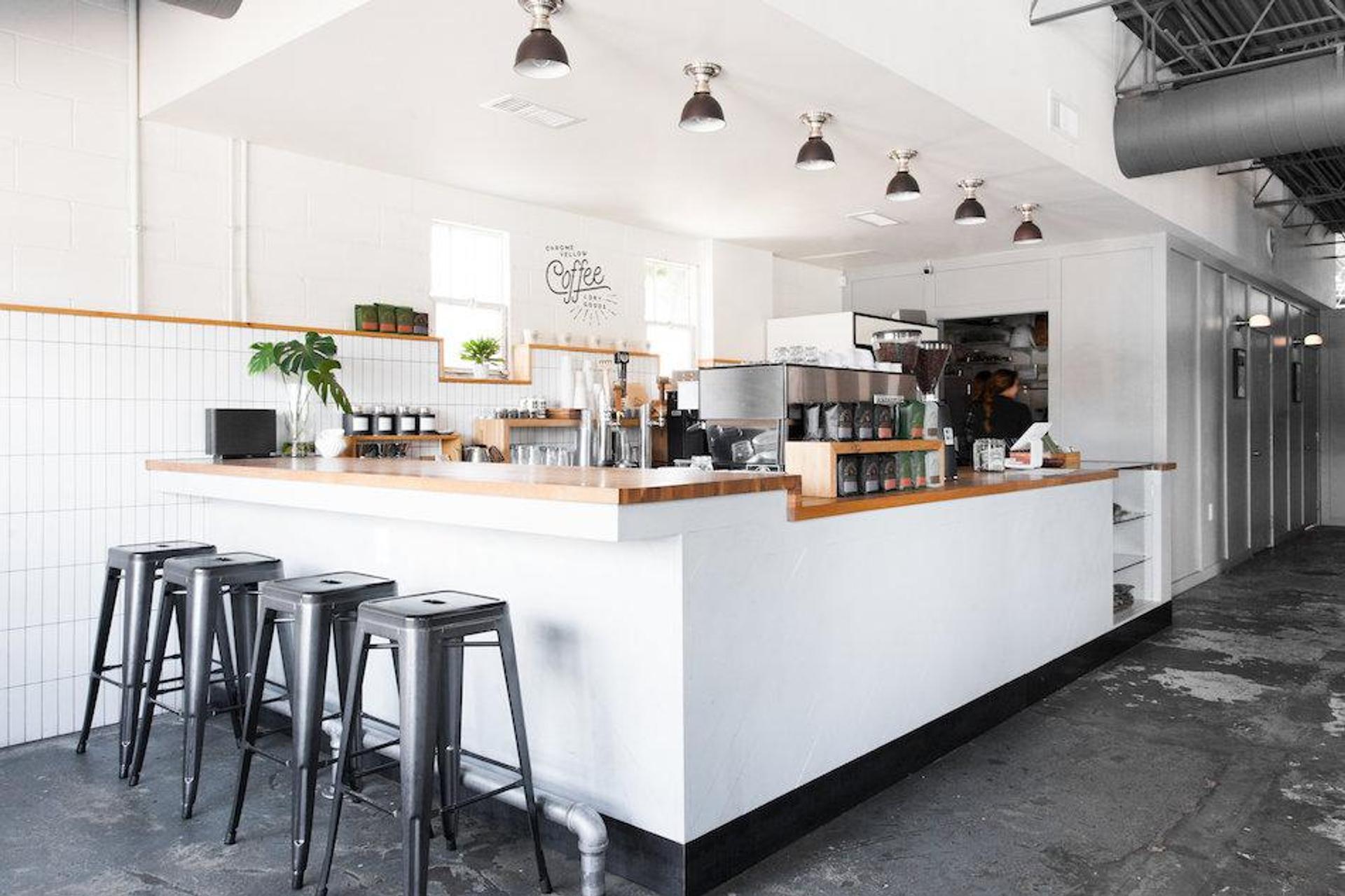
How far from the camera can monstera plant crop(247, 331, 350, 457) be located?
14.8 feet

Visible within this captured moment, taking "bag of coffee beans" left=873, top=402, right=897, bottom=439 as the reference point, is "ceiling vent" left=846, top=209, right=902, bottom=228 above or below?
above

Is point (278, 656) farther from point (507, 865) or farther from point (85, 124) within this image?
point (85, 124)

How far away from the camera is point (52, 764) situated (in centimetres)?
366

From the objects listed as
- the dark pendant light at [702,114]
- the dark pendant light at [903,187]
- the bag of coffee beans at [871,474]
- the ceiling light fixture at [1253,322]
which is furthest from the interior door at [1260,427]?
the dark pendant light at [702,114]

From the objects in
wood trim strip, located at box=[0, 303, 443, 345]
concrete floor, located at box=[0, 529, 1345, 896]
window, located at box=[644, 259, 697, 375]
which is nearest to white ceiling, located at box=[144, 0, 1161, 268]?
window, located at box=[644, 259, 697, 375]

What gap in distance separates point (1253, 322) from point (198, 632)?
9.71 meters

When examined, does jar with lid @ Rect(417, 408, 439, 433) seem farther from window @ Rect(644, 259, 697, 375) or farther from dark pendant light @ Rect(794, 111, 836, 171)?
dark pendant light @ Rect(794, 111, 836, 171)

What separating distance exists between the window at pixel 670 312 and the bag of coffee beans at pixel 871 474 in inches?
152

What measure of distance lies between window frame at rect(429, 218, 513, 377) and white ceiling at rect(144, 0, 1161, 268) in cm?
31

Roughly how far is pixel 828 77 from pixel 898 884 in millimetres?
3122

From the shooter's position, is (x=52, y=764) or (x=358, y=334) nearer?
(x=52, y=764)

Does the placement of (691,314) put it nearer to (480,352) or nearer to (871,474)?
(480,352)

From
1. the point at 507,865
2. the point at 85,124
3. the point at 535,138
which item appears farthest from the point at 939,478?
the point at 85,124

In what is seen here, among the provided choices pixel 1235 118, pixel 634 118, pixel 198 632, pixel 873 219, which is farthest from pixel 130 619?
pixel 1235 118
